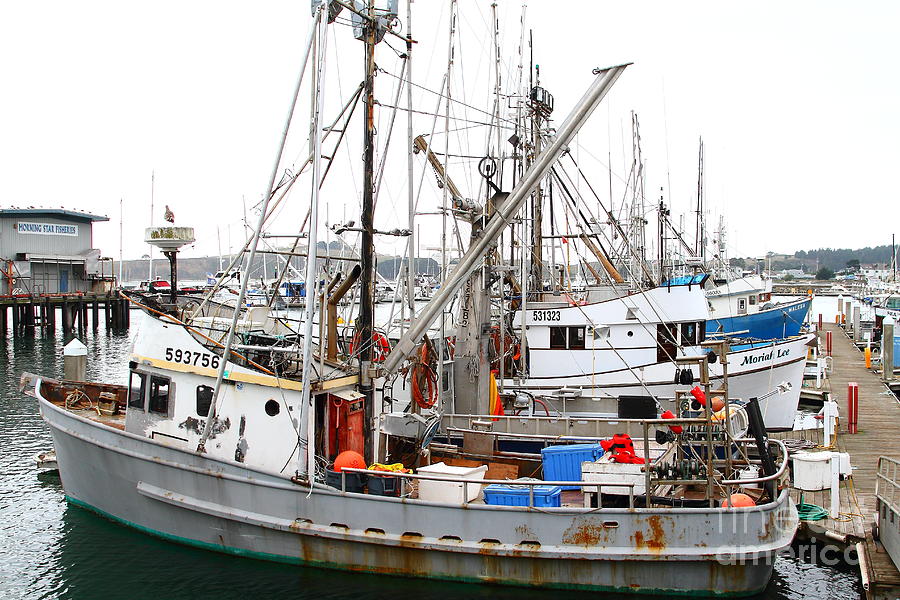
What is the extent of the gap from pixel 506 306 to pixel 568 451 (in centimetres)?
1050

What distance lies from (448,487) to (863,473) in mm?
9267

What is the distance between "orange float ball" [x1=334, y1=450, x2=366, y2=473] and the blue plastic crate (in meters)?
1.99

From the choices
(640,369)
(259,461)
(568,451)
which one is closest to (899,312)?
(640,369)

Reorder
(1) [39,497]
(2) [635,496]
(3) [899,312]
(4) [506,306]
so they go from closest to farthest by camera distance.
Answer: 1. (2) [635,496]
2. (1) [39,497]
3. (4) [506,306]
4. (3) [899,312]

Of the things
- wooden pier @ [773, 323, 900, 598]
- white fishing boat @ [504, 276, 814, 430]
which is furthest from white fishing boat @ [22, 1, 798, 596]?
white fishing boat @ [504, 276, 814, 430]

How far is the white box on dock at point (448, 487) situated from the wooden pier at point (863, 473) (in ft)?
18.2

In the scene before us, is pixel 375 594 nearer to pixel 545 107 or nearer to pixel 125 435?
pixel 125 435

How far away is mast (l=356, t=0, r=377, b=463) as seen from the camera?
11.4 m

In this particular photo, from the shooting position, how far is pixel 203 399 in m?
11.8

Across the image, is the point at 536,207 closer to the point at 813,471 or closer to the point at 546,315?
the point at 546,315

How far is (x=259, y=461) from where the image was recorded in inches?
445

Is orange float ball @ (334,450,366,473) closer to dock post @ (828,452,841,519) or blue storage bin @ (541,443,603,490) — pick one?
blue storage bin @ (541,443,603,490)

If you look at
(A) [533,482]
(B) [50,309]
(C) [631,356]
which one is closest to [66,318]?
(B) [50,309]

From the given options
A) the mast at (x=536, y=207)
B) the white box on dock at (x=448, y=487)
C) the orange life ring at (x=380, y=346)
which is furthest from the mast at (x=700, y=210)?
the white box on dock at (x=448, y=487)
